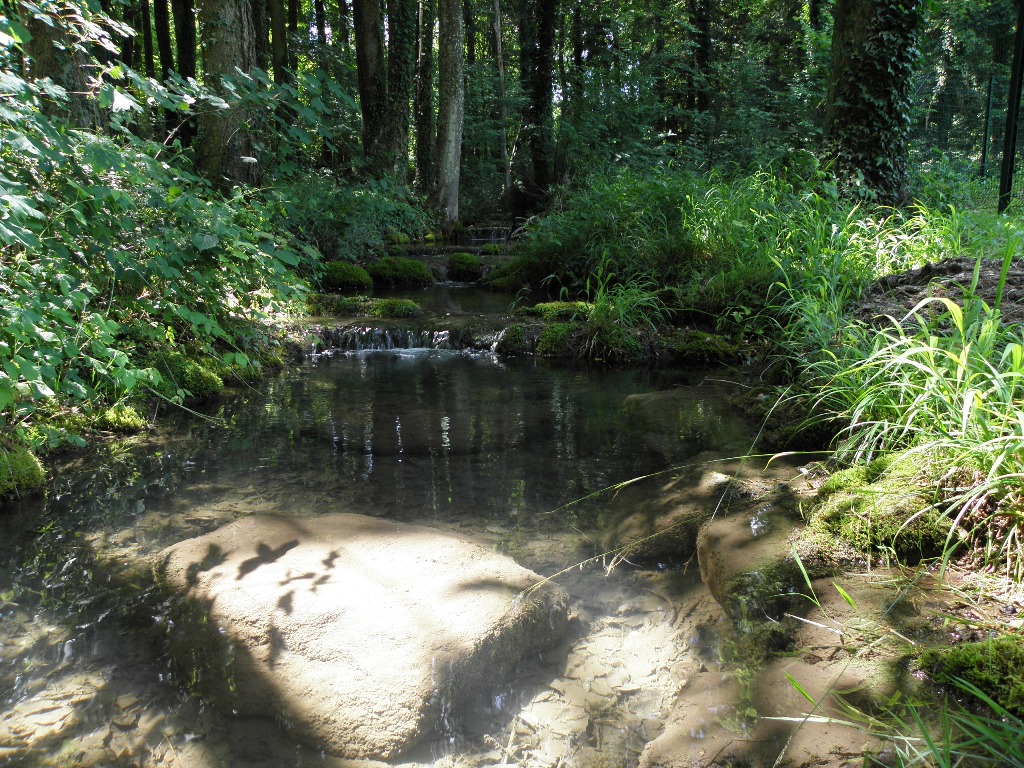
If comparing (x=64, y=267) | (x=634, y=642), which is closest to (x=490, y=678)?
(x=634, y=642)

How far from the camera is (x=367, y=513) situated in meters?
3.86

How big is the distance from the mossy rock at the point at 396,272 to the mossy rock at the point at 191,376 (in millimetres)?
6091

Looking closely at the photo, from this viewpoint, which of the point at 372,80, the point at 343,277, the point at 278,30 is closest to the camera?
the point at 343,277

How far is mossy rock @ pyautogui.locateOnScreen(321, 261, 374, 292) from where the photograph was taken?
1133cm

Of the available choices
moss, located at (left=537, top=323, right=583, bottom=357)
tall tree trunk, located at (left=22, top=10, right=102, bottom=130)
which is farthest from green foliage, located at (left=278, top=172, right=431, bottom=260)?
tall tree trunk, located at (left=22, top=10, right=102, bottom=130)

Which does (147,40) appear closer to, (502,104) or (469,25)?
(502,104)

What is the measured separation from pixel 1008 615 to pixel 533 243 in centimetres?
843

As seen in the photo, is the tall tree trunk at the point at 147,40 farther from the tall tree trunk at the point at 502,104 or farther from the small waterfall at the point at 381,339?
the small waterfall at the point at 381,339

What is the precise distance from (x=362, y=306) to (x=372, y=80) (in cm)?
833

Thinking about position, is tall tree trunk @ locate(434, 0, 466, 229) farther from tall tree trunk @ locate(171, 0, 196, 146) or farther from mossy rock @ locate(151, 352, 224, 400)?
mossy rock @ locate(151, 352, 224, 400)

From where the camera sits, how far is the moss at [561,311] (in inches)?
313

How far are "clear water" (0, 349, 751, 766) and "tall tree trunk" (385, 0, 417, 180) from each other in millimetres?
9958

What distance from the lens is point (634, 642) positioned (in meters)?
2.71

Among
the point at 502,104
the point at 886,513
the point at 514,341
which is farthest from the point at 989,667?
the point at 502,104
